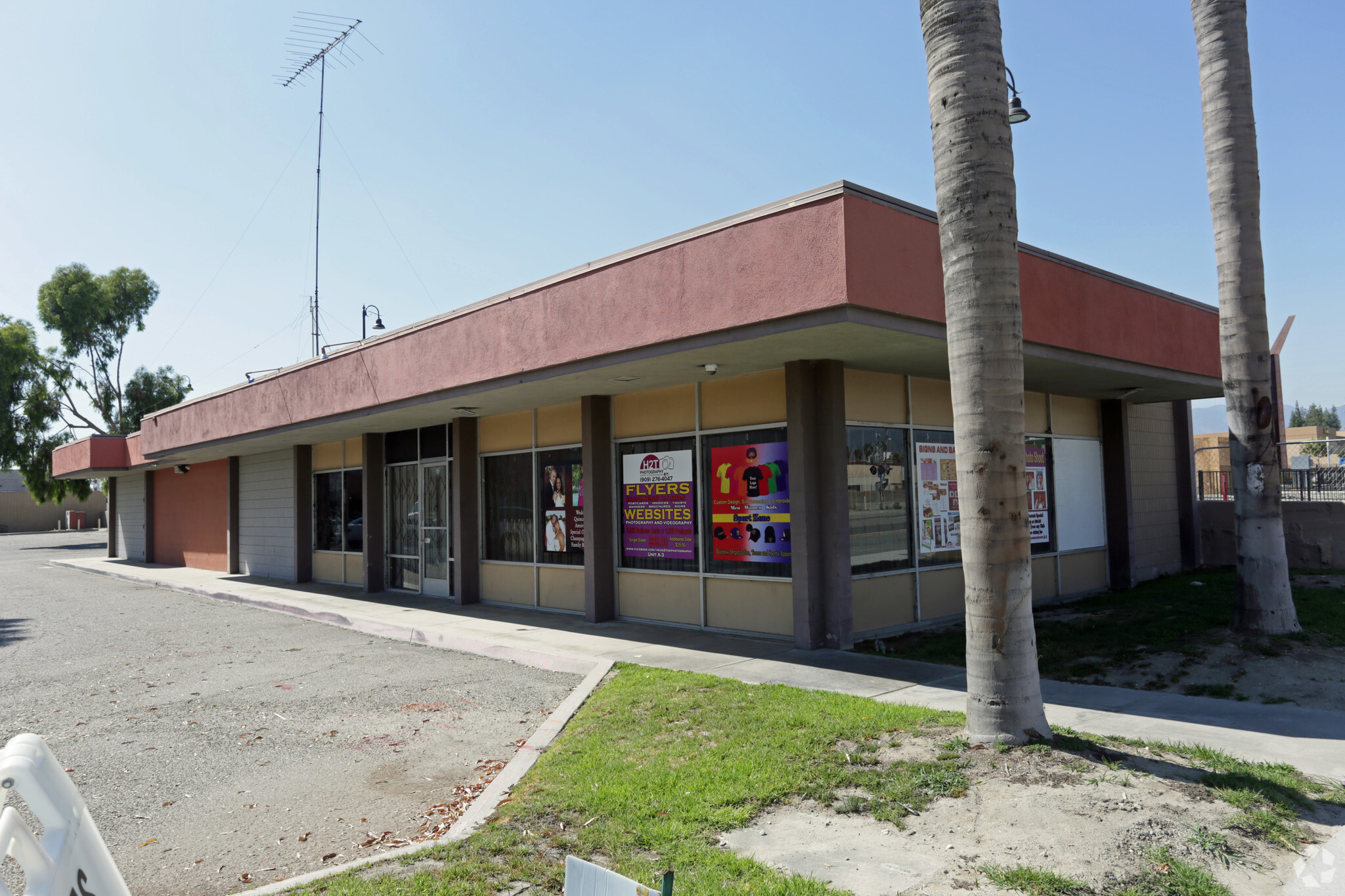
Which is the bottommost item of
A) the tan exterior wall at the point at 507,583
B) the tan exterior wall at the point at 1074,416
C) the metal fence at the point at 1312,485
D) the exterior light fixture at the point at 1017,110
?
the tan exterior wall at the point at 507,583

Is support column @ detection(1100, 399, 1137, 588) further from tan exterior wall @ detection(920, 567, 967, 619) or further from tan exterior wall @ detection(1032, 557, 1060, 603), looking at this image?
tan exterior wall @ detection(920, 567, 967, 619)

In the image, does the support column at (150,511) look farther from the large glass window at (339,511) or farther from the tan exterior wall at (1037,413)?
the tan exterior wall at (1037,413)

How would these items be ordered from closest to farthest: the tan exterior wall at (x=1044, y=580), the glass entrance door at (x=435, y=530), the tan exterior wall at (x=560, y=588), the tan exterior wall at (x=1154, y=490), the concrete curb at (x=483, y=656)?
1. the concrete curb at (x=483, y=656)
2. the tan exterior wall at (x=1044, y=580)
3. the tan exterior wall at (x=560, y=588)
4. the tan exterior wall at (x=1154, y=490)
5. the glass entrance door at (x=435, y=530)

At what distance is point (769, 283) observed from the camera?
8.50 m

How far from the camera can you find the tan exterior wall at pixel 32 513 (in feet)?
217

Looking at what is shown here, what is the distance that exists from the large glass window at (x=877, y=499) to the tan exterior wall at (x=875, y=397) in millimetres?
149

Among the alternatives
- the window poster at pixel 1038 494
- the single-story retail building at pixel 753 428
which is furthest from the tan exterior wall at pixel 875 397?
the window poster at pixel 1038 494

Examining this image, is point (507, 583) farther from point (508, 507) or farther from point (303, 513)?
point (303, 513)

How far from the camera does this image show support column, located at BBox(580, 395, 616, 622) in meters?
13.0

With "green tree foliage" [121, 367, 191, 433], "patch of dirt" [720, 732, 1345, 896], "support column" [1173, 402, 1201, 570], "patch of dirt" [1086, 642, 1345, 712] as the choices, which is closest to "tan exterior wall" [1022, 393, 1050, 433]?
"patch of dirt" [1086, 642, 1345, 712]

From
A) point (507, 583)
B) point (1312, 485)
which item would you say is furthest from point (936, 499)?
point (1312, 485)

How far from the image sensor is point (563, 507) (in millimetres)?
14164

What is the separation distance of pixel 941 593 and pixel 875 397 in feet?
9.93

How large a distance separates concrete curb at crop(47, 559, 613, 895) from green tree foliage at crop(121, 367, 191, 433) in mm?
38324
